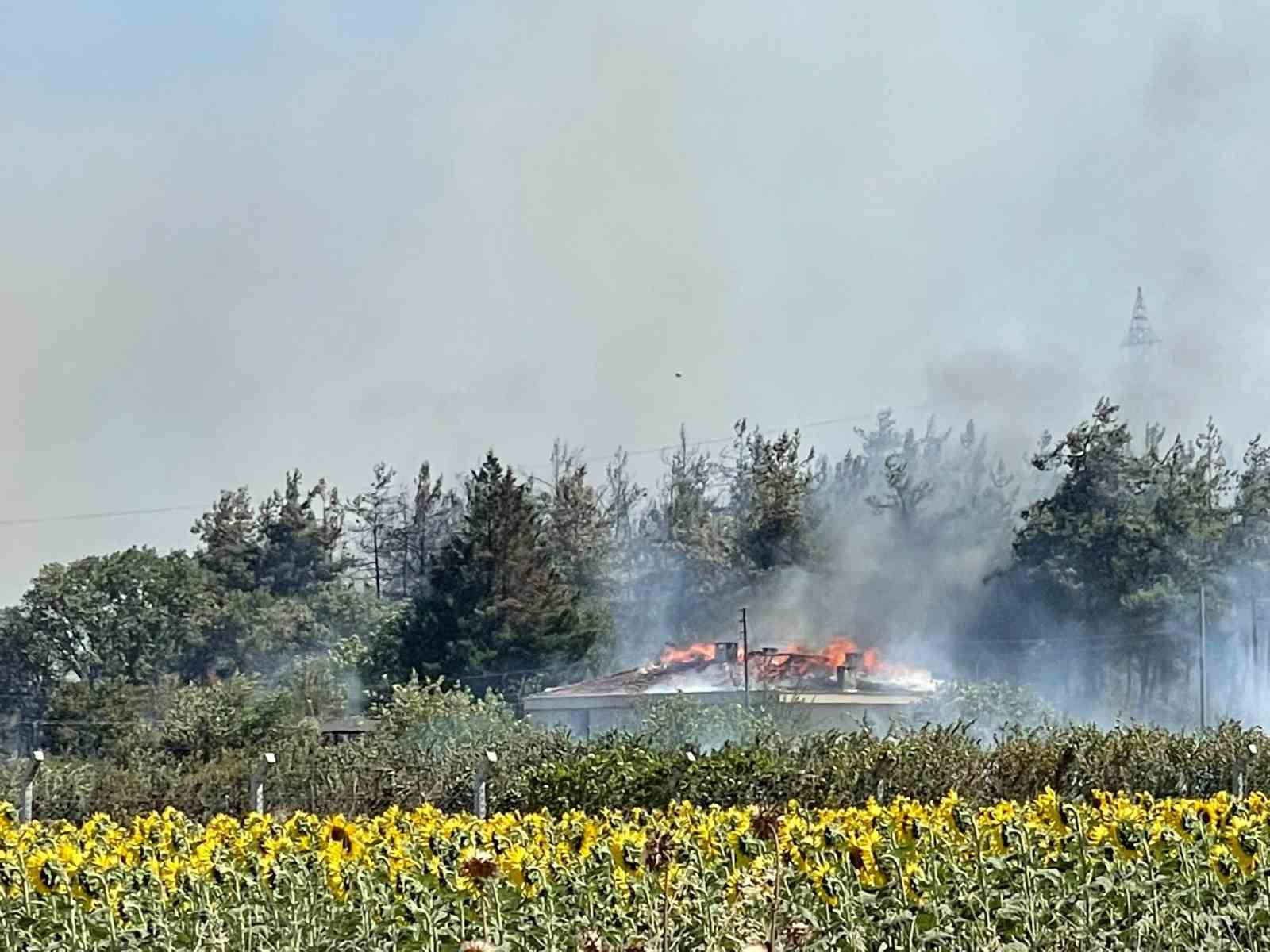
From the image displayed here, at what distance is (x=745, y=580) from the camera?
69562 millimetres

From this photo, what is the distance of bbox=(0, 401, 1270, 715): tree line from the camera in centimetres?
6075

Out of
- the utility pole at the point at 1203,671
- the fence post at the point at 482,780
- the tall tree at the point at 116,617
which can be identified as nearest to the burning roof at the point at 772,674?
the utility pole at the point at 1203,671

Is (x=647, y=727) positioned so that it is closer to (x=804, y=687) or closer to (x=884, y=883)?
(x=804, y=687)

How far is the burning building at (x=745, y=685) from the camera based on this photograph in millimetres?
53500

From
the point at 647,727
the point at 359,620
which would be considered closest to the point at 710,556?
the point at 359,620

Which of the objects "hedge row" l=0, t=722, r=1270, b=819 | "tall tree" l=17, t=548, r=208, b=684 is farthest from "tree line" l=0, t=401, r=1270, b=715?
"hedge row" l=0, t=722, r=1270, b=819

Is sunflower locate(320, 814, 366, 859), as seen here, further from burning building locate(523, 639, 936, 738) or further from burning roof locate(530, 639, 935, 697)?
burning roof locate(530, 639, 935, 697)

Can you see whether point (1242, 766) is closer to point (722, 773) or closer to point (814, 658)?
point (722, 773)

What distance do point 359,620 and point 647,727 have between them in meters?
39.6

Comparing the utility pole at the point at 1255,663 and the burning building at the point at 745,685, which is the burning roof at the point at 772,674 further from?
the utility pole at the point at 1255,663

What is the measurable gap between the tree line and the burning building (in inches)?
93.7

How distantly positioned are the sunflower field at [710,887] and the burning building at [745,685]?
41144mm

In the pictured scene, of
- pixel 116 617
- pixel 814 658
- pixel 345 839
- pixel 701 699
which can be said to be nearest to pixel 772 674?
pixel 814 658

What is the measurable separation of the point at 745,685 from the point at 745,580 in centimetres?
1584
